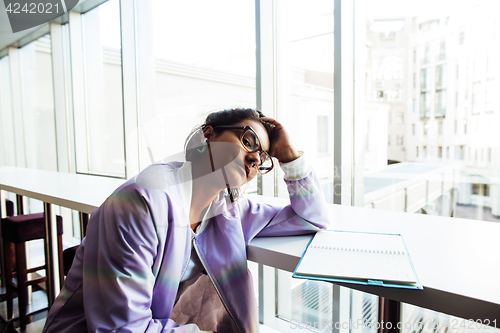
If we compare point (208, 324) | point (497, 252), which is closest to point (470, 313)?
point (497, 252)

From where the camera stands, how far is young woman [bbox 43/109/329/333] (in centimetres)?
66

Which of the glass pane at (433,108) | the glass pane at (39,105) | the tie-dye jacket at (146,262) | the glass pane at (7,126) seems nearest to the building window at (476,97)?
the glass pane at (433,108)

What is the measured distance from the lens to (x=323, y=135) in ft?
6.45

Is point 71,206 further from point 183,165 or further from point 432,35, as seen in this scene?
point 432,35

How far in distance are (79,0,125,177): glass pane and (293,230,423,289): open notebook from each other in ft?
9.37

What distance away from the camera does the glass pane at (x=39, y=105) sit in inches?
165

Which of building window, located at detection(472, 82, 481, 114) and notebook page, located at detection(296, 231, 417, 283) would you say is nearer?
notebook page, located at detection(296, 231, 417, 283)

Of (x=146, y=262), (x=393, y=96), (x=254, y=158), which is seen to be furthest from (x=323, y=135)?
(x=146, y=262)

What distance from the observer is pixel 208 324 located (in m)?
1.04

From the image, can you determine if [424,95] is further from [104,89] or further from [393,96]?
[104,89]

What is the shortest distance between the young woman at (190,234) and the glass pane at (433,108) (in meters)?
0.81

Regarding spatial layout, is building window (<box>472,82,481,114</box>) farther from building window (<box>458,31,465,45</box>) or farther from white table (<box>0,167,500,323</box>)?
white table (<box>0,167,500,323</box>)

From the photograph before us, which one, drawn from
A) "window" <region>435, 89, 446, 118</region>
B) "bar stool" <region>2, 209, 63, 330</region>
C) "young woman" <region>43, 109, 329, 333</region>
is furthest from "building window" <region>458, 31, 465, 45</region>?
"bar stool" <region>2, 209, 63, 330</region>

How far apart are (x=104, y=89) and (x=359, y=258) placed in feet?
11.6
